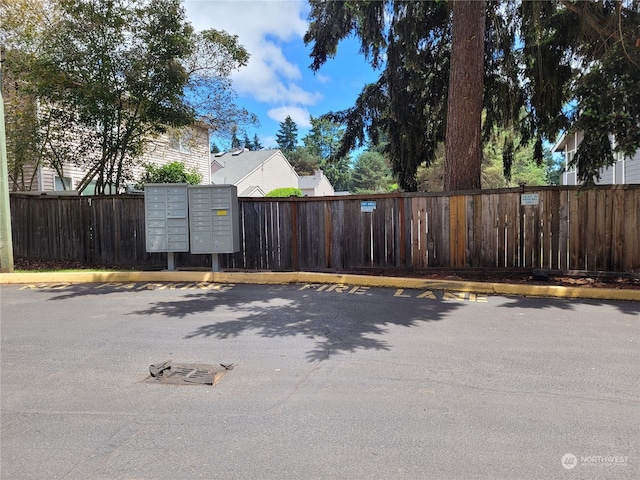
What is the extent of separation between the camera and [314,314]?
20.7 ft

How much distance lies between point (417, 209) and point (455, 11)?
4.34 meters

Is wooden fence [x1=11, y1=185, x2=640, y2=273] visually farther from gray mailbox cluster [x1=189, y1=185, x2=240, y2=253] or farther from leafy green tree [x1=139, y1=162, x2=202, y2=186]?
leafy green tree [x1=139, y1=162, x2=202, y2=186]

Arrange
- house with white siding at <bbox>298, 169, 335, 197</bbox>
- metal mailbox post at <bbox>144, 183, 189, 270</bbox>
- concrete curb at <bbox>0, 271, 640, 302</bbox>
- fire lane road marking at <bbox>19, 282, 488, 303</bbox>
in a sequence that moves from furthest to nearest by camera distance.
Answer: house with white siding at <bbox>298, 169, 335, 197</bbox> < metal mailbox post at <bbox>144, 183, 189, 270</bbox> < fire lane road marking at <bbox>19, 282, 488, 303</bbox> < concrete curb at <bbox>0, 271, 640, 302</bbox>

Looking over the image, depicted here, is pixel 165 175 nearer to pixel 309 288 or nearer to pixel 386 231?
pixel 386 231

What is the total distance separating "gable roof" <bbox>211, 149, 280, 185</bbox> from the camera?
33469 mm

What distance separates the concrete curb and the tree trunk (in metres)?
2.69

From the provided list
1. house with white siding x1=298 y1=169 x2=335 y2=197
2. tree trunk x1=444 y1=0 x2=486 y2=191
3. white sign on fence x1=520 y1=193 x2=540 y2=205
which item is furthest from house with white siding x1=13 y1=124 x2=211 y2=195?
house with white siding x1=298 y1=169 x2=335 y2=197

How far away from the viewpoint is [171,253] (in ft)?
32.1

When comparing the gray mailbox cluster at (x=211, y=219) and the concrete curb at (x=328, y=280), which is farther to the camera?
the gray mailbox cluster at (x=211, y=219)

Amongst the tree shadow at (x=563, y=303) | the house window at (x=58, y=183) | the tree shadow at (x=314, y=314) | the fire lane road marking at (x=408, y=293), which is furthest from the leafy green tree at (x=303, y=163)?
the tree shadow at (x=563, y=303)

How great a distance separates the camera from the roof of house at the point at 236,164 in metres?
33.5
